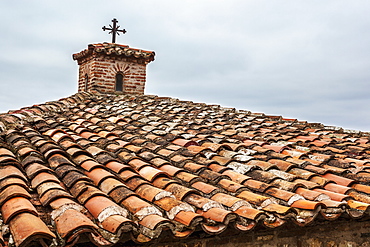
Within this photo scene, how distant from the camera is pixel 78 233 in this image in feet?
7.82

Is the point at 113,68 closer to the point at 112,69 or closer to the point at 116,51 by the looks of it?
the point at 112,69

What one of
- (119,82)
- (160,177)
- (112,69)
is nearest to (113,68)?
(112,69)

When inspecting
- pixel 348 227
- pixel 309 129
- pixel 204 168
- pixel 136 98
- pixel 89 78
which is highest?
pixel 89 78

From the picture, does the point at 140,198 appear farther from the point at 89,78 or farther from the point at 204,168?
the point at 89,78

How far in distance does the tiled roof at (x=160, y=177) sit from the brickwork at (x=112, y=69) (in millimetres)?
2658

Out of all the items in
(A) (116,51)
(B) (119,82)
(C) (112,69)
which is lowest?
(B) (119,82)

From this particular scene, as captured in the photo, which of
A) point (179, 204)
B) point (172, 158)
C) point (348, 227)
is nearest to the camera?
point (179, 204)

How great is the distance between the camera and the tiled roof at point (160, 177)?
2670 millimetres

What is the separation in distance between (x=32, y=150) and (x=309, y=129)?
566cm

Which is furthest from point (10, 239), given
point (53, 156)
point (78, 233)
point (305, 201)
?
point (305, 201)

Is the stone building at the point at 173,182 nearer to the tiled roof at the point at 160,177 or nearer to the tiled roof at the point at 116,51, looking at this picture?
the tiled roof at the point at 160,177

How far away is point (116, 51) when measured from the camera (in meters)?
9.38

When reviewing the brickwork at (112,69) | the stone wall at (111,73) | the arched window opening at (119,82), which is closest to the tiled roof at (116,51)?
the brickwork at (112,69)

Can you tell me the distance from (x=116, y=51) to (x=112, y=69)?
0.53m
